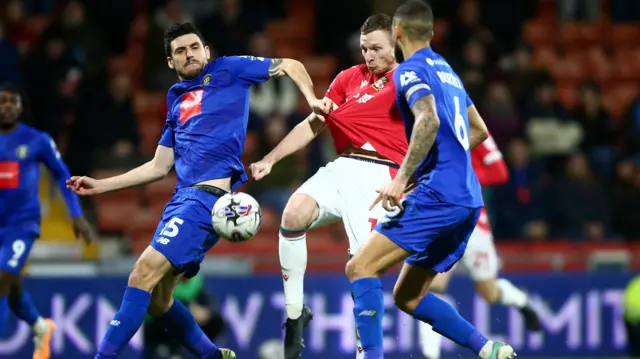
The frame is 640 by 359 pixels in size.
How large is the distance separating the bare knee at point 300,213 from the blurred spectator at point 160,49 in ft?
23.5

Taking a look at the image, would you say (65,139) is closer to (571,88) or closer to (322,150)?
(322,150)

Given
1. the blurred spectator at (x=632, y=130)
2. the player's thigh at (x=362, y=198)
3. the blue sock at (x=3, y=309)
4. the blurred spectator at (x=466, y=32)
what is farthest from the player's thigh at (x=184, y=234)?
the blurred spectator at (x=632, y=130)

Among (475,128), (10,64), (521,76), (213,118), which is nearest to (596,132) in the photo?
(521,76)

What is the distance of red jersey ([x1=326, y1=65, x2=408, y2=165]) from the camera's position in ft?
24.6

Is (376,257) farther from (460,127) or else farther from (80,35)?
(80,35)

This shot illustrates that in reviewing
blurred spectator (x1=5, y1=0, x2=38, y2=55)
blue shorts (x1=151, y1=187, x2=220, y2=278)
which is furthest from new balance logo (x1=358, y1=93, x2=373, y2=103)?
blurred spectator (x1=5, y1=0, x2=38, y2=55)

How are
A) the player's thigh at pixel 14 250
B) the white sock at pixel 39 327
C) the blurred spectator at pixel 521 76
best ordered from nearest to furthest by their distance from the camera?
the player's thigh at pixel 14 250
the white sock at pixel 39 327
the blurred spectator at pixel 521 76

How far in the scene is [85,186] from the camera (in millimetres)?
7355

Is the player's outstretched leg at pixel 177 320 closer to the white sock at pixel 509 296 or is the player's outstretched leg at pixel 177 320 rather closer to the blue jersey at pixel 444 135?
the blue jersey at pixel 444 135

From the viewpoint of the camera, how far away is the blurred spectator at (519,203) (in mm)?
13055

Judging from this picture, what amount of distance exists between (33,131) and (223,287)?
3073 millimetres

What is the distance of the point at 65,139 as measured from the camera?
44.8ft

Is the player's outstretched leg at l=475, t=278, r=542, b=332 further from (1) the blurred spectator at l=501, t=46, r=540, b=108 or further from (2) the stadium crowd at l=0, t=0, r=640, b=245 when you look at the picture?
(1) the blurred spectator at l=501, t=46, r=540, b=108

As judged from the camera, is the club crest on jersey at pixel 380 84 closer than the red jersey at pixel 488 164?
Yes
